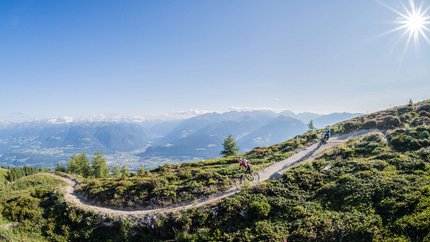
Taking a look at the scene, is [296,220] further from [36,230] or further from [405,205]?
[36,230]

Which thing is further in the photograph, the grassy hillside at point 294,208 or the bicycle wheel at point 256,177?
the bicycle wheel at point 256,177

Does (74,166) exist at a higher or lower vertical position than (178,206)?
lower

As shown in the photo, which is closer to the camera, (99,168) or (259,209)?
(259,209)

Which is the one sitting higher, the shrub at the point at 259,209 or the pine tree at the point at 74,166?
the shrub at the point at 259,209

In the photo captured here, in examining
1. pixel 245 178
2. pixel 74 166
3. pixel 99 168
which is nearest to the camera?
pixel 245 178

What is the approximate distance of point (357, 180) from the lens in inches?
909

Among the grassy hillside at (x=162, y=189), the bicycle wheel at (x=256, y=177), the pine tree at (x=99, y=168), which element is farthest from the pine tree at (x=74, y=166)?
the bicycle wheel at (x=256, y=177)

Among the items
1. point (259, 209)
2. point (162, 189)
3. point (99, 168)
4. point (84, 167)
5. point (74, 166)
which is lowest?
point (99, 168)

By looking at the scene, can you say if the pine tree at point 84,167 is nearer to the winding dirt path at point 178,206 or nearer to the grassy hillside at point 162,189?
the winding dirt path at point 178,206

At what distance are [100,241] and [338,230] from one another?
2196 cm

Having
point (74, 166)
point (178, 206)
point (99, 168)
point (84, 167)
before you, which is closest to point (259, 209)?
point (178, 206)

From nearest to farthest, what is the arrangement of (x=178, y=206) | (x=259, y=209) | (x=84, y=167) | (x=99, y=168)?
(x=259, y=209) → (x=178, y=206) → (x=99, y=168) → (x=84, y=167)

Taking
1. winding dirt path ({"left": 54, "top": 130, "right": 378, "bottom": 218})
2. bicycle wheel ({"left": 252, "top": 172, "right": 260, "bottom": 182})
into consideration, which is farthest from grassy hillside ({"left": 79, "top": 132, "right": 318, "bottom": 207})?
bicycle wheel ({"left": 252, "top": 172, "right": 260, "bottom": 182})

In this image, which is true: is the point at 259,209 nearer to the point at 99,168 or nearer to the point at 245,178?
the point at 245,178
